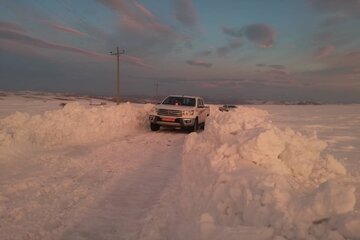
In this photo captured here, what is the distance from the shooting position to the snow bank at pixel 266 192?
3605 millimetres

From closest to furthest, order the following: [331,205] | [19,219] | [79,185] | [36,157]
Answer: [331,205], [19,219], [79,185], [36,157]

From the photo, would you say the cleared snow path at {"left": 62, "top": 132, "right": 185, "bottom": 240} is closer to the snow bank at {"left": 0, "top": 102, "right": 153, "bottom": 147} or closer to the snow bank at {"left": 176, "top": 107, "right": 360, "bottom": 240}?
the snow bank at {"left": 176, "top": 107, "right": 360, "bottom": 240}

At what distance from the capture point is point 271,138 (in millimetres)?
6156

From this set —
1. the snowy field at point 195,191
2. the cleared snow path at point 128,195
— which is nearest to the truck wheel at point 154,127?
the cleared snow path at point 128,195

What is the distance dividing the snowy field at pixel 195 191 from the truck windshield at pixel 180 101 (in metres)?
8.29

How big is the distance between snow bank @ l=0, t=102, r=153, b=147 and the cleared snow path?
226 cm

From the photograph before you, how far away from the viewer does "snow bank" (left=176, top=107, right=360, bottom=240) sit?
11.8 ft

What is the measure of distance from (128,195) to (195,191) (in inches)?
55.9

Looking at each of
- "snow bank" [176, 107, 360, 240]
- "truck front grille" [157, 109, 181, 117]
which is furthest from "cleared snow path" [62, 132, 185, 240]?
"truck front grille" [157, 109, 181, 117]

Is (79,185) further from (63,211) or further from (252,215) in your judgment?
(252,215)

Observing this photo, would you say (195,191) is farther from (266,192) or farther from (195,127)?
(195,127)

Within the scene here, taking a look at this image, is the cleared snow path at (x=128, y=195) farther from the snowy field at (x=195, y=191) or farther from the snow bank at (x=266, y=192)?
the snow bank at (x=266, y=192)

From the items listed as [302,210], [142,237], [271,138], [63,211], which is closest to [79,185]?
[63,211]

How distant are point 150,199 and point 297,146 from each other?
9.22 ft
